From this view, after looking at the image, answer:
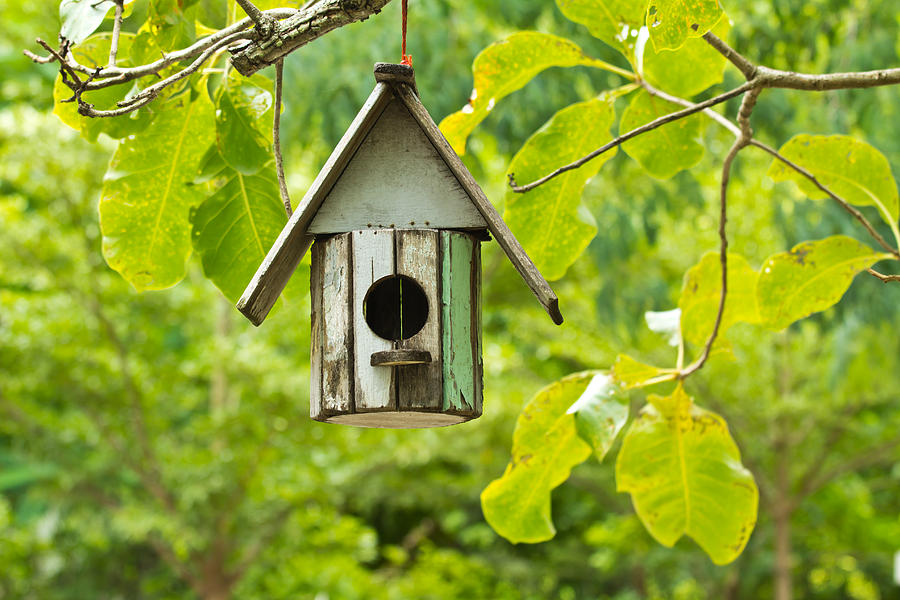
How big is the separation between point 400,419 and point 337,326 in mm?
193

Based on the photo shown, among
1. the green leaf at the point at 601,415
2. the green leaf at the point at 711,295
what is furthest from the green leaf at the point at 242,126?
the green leaf at the point at 711,295

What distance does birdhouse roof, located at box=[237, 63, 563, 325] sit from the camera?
1.39 meters

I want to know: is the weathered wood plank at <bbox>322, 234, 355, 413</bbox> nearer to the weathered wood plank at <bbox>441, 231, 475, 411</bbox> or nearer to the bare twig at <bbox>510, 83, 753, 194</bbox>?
the weathered wood plank at <bbox>441, 231, 475, 411</bbox>

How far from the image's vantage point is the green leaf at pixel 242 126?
1.47 meters

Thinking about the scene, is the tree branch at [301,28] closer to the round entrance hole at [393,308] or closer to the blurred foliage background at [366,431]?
the round entrance hole at [393,308]

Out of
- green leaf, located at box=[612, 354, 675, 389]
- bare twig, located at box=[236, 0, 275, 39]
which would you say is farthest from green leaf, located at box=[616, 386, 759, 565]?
bare twig, located at box=[236, 0, 275, 39]

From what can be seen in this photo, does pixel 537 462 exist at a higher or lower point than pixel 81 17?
lower

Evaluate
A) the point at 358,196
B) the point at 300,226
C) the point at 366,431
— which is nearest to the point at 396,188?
Answer: the point at 358,196

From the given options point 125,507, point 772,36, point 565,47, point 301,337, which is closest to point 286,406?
point 301,337

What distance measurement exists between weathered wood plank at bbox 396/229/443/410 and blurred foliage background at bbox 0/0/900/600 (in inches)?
129

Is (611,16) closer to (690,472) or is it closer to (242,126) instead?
(242,126)

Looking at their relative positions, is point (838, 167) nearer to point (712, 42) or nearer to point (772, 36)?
point (712, 42)

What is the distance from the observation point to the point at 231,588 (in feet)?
27.9

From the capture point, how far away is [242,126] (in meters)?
1.47
